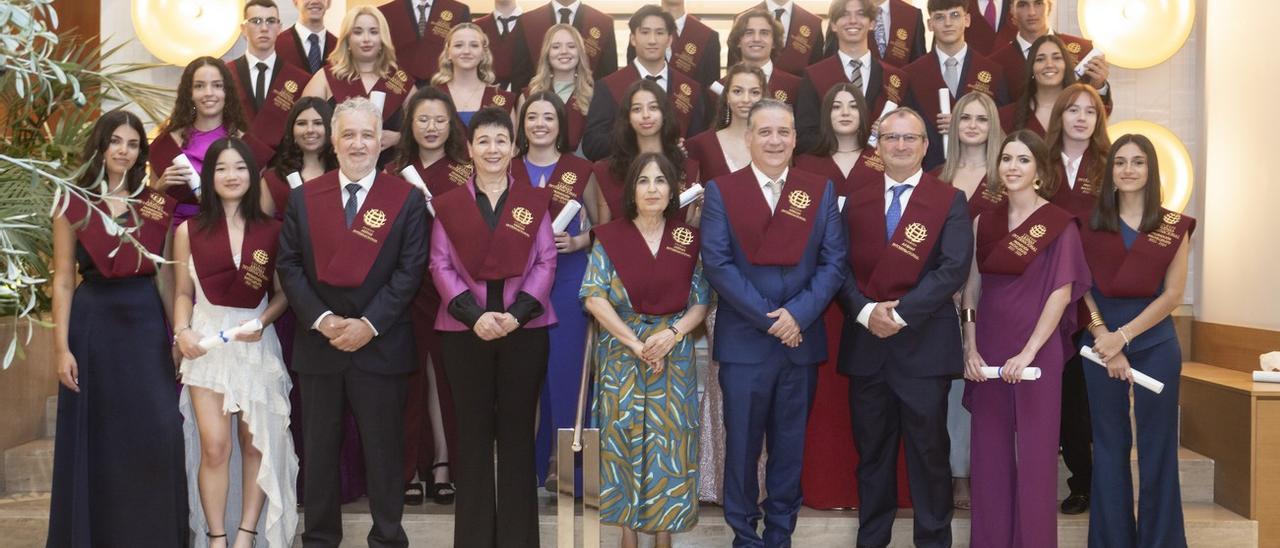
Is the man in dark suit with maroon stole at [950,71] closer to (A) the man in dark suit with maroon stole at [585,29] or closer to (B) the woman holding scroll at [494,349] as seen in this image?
(A) the man in dark suit with maroon stole at [585,29]

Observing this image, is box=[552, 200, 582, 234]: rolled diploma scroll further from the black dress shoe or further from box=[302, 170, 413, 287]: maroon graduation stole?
the black dress shoe

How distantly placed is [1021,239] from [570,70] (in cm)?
219

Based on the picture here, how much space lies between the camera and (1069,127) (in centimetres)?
482

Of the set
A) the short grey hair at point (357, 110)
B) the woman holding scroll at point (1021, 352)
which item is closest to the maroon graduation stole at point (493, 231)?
the short grey hair at point (357, 110)

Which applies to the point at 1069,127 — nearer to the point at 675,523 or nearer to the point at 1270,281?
the point at 1270,281

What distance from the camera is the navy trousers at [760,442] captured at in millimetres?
4180

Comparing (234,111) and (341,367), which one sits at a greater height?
(234,111)

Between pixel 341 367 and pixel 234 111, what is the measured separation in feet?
4.35

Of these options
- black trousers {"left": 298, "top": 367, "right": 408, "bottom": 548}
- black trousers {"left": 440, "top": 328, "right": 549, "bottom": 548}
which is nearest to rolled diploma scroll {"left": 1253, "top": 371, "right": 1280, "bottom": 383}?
black trousers {"left": 440, "top": 328, "right": 549, "bottom": 548}

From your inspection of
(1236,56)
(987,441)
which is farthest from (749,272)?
(1236,56)

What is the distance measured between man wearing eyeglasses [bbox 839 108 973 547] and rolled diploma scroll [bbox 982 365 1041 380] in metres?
0.10

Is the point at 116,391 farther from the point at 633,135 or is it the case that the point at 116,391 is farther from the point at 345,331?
the point at 633,135

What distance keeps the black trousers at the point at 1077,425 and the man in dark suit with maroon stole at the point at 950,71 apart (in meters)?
1.40

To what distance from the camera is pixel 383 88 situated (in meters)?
5.32
